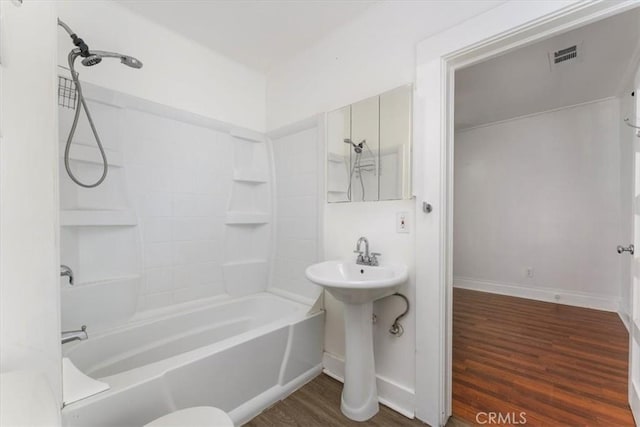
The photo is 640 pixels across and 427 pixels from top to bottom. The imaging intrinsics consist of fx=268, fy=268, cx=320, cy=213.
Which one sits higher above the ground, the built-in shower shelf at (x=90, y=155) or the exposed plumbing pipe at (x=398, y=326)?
the built-in shower shelf at (x=90, y=155)

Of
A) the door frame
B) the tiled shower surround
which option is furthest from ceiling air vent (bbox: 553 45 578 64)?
the tiled shower surround

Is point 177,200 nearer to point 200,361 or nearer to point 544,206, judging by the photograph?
point 200,361

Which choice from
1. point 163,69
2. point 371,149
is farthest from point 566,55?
point 163,69

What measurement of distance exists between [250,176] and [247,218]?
374mm

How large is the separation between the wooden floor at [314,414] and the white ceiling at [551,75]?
2.68 meters

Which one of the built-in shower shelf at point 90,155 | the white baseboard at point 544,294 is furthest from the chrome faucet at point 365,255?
the white baseboard at point 544,294

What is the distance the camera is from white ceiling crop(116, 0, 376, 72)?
1685mm

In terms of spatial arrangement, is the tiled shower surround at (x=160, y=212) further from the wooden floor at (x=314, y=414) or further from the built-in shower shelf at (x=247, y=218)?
the wooden floor at (x=314, y=414)

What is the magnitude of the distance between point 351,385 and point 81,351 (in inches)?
59.4

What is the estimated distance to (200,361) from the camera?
1316 millimetres

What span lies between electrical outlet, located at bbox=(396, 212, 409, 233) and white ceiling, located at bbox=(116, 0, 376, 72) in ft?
4.40

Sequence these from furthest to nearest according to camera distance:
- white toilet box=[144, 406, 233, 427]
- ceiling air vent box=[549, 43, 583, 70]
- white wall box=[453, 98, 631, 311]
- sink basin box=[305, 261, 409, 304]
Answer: white wall box=[453, 98, 631, 311], ceiling air vent box=[549, 43, 583, 70], sink basin box=[305, 261, 409, 304], white toilet box=[144, 406, 233, 427]

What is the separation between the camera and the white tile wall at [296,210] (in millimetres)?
2146

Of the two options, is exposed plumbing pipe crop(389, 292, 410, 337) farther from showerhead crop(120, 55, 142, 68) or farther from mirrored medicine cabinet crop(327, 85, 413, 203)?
showerhead crop(120, 55, 142, 68)
